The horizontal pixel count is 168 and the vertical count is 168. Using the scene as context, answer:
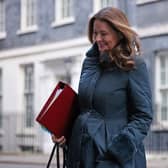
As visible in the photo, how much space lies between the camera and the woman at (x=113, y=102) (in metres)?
3.76

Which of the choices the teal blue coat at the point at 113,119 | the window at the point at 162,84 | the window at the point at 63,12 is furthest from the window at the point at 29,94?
the teal blue coat at the point at 113,119

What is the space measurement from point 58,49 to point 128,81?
20948 mm

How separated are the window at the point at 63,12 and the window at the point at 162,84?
4.88 meters

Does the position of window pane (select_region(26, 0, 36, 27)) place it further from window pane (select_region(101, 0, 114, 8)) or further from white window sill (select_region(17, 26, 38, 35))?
window pane (select_region(101, 0, 114, 8))

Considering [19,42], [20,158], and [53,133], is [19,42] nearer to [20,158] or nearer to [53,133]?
[20,158]

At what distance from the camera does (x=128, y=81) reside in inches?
150

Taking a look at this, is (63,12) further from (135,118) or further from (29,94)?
(135,118)

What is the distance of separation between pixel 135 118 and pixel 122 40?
436 mm

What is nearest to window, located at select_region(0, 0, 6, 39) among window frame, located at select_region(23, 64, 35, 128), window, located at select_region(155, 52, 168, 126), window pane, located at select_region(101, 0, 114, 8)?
window frame, located at select_region(23, 64, 35, 128)

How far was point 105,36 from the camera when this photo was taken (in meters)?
3.85

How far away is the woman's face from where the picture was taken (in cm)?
383

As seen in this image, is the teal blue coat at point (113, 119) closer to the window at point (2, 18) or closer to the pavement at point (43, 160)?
the pavement at point (43, 160)

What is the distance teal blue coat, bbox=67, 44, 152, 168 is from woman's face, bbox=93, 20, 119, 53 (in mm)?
A: 123

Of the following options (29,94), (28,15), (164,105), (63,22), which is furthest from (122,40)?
(28,15)
